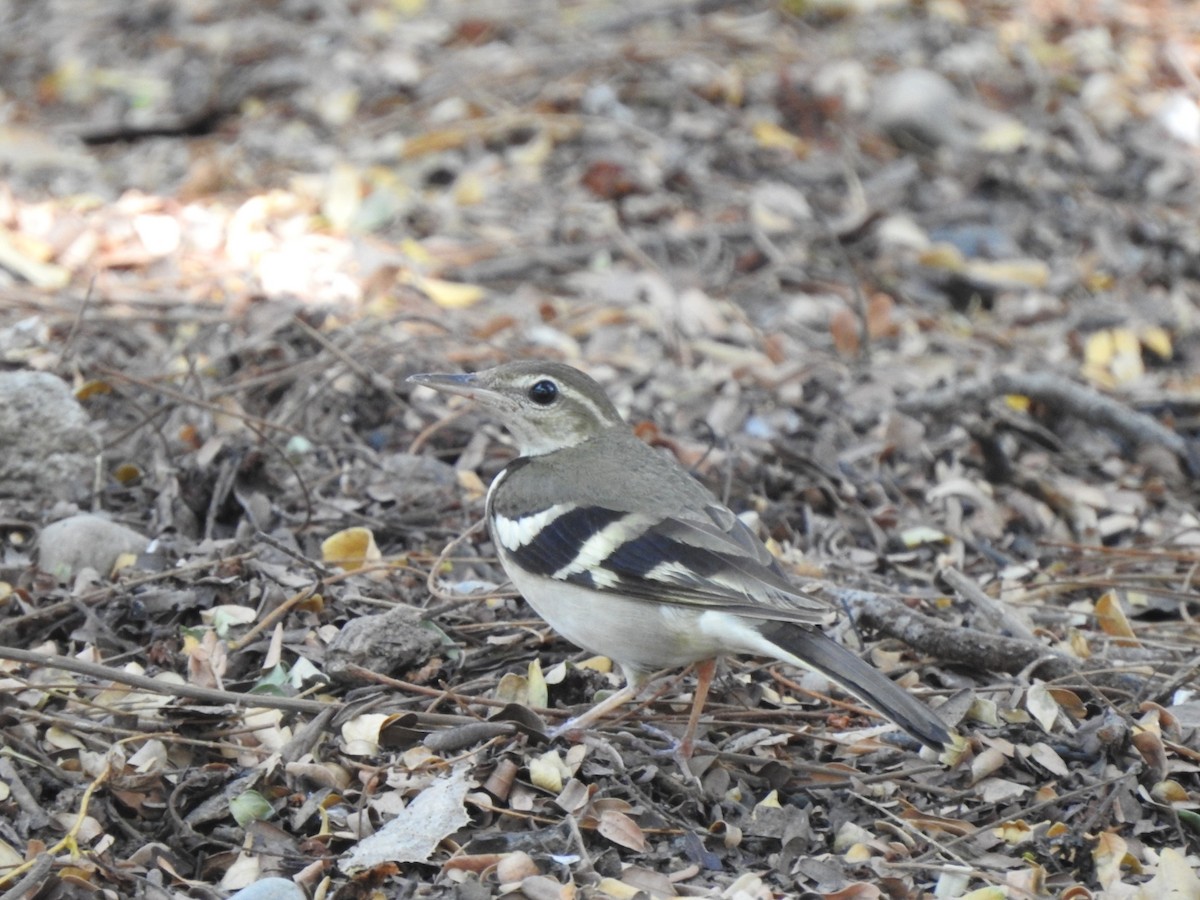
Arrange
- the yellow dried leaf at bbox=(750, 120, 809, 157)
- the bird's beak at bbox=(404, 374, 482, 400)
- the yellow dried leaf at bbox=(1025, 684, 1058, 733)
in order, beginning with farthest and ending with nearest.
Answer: the yellow dried leaf at bbox=(750, 120, 809, 157) < the bird's beak at bbox=(404, 374, 482, 400) < the yellow dried leaf at bbox=(1025, 684, 1058, 733)

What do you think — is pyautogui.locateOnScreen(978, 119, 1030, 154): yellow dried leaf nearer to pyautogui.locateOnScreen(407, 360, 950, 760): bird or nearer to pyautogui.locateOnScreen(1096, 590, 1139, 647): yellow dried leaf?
pyautogui.locateOnScreen(1096, 590, 1139, 647): yellow dried leaf

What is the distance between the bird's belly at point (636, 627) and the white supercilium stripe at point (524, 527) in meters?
0.14

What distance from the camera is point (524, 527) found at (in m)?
4.94

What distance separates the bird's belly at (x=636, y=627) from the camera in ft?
14.9

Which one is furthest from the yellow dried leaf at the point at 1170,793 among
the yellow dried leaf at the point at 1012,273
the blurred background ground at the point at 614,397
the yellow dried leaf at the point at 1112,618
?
the yellow dried leaf at the point at 1012,273

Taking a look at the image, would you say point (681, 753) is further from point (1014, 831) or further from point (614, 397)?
point (614, 397)

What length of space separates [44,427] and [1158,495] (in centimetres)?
491

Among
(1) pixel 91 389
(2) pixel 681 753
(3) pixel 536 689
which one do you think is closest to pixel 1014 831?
(2) pixel 681 753

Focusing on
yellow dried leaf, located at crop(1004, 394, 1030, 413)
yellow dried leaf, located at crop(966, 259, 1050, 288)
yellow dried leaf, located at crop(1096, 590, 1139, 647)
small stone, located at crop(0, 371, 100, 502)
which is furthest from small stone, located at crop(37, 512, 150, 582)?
yellow dried leaf, located at crop(966, 259, 1050, 288)

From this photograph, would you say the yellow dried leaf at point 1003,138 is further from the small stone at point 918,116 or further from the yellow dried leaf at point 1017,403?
the yellow dried leaf at point 1017,403

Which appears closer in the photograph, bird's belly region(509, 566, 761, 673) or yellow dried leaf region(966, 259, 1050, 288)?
bird's belly region(509, 566, 761, 673)

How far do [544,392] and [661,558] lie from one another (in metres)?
1.00

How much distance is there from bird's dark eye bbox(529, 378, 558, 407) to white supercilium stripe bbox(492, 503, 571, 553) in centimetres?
55

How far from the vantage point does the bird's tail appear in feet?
13.4
